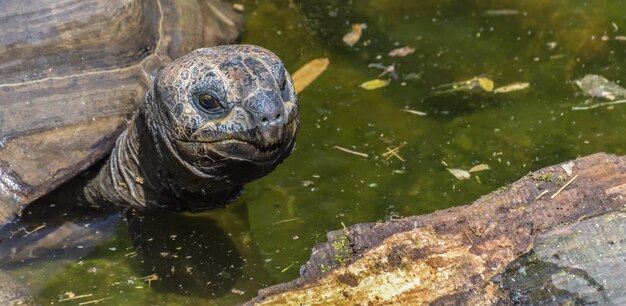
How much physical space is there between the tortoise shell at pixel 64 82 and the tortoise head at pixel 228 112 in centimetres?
57

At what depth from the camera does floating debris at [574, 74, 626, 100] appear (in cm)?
655

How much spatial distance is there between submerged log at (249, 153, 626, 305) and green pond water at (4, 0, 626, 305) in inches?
32.2

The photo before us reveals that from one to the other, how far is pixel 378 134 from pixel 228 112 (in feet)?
6.26

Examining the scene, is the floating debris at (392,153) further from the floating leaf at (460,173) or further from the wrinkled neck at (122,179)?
the wrinkled neck at (122,179)

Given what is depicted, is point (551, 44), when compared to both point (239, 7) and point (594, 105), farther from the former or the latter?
point (239, 7)

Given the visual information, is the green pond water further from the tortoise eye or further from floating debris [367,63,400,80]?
the tortoise eye

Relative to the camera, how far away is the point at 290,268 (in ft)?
16.5

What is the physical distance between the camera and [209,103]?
15.2ft

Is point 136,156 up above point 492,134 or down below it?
above

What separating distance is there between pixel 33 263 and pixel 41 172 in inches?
20.3

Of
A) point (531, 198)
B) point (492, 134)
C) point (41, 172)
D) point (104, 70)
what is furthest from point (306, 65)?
point (531, 198)

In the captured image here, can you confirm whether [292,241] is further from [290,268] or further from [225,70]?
[225,70]

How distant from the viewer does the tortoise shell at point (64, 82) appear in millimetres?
5203

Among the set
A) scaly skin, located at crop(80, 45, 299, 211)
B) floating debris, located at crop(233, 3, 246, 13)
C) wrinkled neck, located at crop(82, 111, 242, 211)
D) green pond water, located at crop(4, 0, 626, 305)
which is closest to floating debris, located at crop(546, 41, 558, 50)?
green pond water, located at crop(4, 0, 626, 305)
